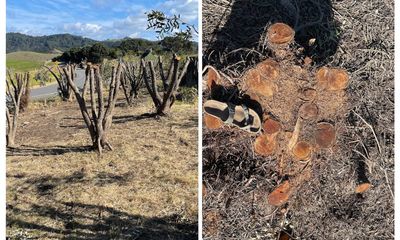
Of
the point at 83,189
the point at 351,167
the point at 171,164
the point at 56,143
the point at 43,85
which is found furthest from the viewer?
the point at 43,85

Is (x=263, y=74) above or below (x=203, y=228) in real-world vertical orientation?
above

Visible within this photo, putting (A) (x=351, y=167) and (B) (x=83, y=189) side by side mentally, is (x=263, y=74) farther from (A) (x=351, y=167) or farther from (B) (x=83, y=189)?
(B) (x=83, y=189)

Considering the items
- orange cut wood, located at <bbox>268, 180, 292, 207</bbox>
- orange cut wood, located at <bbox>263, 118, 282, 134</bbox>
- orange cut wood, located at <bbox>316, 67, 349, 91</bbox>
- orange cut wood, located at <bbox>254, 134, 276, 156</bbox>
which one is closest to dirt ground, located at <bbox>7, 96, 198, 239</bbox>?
orange cut wood, located at <bbox>268, 180, 292, 207</bbox>

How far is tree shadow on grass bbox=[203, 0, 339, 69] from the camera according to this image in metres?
2.56

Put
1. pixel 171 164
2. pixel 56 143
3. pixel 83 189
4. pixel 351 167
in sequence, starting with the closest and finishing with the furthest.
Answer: pixel 351 167 < pixel 83 189 < pixel 171 164 < pixel 56 143

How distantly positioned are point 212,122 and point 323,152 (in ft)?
2.89

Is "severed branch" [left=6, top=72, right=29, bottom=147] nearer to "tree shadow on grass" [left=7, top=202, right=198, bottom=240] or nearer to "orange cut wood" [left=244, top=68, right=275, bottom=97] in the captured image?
"tree shadow on grass" [left=7, top=202, right=198, bottom=240]

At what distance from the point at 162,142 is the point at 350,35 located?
231cm

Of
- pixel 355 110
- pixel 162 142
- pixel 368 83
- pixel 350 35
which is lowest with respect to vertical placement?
pixel 162 142

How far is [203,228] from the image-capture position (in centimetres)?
258

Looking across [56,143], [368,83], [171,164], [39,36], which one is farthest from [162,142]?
[368,83]

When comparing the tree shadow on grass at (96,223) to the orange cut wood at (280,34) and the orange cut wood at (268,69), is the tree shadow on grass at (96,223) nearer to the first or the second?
the orange cut wood at (268,69)

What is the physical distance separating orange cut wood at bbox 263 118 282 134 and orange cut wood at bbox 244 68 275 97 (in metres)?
0.19

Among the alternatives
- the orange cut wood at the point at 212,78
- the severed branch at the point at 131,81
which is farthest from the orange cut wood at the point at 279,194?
the severed branch at the point at 131,81
